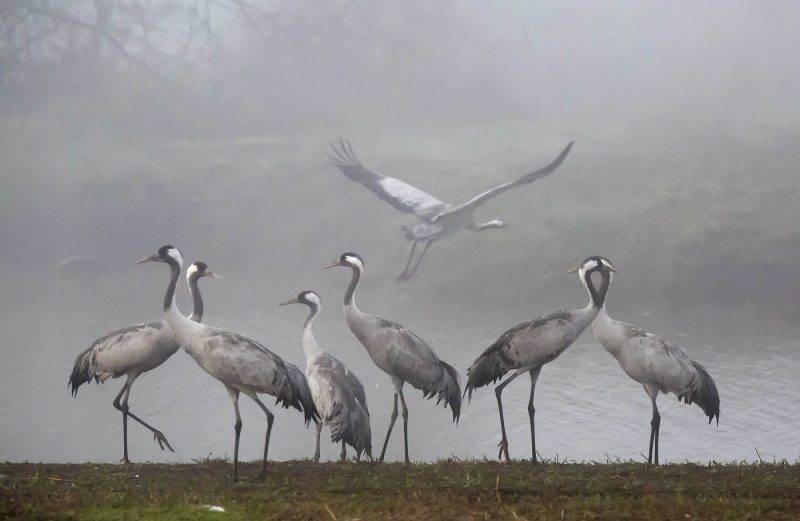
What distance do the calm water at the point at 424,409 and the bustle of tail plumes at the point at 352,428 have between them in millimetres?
1017

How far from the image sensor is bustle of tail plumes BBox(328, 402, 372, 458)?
Result: 22.4ft

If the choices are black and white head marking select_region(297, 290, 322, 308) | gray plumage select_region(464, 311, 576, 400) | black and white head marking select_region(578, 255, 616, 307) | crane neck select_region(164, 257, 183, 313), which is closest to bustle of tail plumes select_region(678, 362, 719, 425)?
black and white head marking select_region(578, 255, 616, 307)

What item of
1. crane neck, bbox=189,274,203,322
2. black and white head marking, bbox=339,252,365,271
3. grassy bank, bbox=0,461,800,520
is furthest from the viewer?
black and white head marking, bbox=339,252,365,271

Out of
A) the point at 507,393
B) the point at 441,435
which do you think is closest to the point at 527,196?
the point at 507,393

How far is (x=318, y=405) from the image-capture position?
6.98 m

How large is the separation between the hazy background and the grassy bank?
320 centimetres

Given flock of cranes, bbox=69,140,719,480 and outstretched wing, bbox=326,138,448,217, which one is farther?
outstretched wing, bbox=326,138,448,217

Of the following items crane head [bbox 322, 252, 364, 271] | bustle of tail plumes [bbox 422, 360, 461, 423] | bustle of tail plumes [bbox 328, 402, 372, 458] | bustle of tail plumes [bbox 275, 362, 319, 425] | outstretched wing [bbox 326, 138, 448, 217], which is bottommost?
bustle of tail plumes [bbox 328, 402, 372, 458]

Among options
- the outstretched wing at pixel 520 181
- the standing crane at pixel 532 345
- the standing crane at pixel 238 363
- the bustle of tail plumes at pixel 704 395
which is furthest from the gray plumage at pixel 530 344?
the outstretched wing at pixel 520 181

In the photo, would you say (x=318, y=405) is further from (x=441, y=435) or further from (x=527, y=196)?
(x=527, y=196)

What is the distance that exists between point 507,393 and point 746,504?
654 cm

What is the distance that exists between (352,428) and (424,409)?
4.11 meters

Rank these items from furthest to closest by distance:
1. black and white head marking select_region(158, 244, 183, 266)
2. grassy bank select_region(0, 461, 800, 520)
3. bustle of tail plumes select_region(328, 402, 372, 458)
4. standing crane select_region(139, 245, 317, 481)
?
bustle of tail plumes select_region(328, 402, 372, 458), black and white head marking select_region(158, 244, 183, 266), standing crane select_region(139, 245, 317, 481), grassy bank select_region(0, 461, 800, 520)

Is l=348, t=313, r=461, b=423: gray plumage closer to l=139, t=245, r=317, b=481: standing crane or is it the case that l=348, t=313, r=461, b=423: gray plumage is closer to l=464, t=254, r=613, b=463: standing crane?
l=464, t=254, r=613, b=463: standing crane
